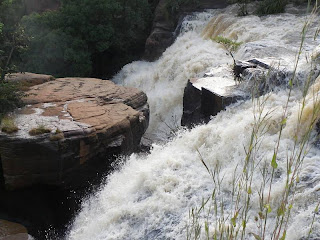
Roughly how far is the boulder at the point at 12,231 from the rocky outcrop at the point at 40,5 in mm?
14063

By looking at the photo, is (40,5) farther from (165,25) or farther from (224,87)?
(224,87)

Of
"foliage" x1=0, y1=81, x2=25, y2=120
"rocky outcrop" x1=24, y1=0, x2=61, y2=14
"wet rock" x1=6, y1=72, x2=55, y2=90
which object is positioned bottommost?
"wet rock" x1=6, y1=72, x2=55, y2=90

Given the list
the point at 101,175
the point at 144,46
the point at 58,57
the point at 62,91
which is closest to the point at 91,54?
the point at 58,57

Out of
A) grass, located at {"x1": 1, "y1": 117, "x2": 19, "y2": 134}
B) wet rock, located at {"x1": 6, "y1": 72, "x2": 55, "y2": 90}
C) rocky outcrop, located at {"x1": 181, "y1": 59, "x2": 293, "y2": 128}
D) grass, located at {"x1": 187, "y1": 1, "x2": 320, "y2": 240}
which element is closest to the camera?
grass, located at {"x1": 187, "y1": 1, "x2": 320, "y2": 240}

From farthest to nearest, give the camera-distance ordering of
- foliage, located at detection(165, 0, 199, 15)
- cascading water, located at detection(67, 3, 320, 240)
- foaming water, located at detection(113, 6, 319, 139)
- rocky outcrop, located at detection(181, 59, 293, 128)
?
foliage, located at detection(165, 0, 199, 15)
foaming water, located at detection(113, 6, 319, 139)
rocky outcrop, located at detection(181, 59, 293, 128)
cascading water, located at detection(67, 3, 320, 240)

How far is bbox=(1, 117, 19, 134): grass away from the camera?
19.6 ft

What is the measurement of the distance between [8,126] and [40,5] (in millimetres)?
13452

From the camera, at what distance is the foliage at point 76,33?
480 inches

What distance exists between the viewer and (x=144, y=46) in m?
15.4

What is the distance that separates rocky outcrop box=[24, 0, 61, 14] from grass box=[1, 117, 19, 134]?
1288 cm

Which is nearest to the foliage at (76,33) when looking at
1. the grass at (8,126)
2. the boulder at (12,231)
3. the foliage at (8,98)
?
the foliage at (8,98)

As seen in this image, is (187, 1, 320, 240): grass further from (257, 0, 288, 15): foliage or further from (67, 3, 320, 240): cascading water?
(257, 0, 288, 15): foliage

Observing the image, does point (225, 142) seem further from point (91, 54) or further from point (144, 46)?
point (144, 46)

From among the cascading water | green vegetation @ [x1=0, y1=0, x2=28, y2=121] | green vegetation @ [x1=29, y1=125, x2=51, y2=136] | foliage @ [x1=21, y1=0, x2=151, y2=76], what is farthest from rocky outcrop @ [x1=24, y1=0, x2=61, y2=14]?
green vegetation @ [x1=29, y1=125, x2=51, y2=136]
